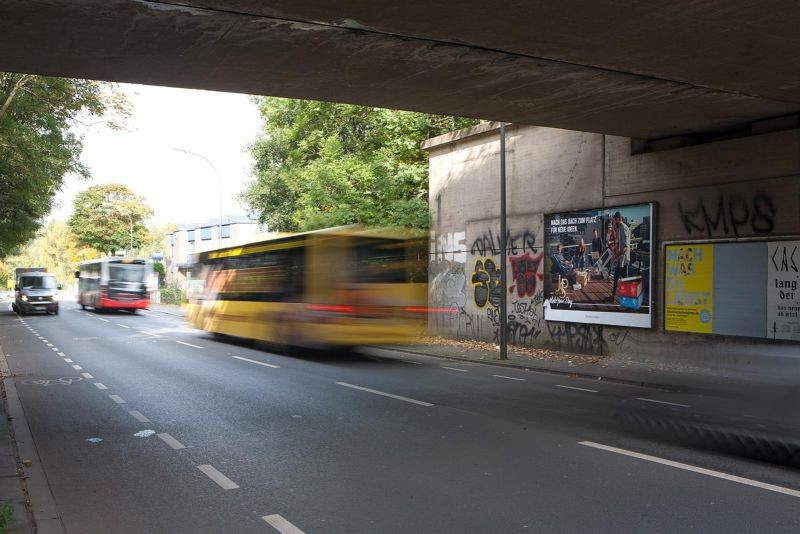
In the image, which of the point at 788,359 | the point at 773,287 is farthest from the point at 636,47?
the point at 773,287

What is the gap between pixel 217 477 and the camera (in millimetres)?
5820

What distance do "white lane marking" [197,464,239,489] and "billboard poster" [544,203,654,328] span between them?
10.7m

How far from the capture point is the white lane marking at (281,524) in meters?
4.51

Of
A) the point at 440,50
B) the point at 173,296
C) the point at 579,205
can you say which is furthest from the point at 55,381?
the point at 173,296

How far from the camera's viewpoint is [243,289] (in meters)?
17.6

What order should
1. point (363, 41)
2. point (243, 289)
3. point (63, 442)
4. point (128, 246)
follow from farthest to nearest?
1. point (128, 246)
2. point (243, 289)
3. point (363, 41)
4. point (63, 442)

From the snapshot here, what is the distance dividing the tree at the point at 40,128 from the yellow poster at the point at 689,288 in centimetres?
1930

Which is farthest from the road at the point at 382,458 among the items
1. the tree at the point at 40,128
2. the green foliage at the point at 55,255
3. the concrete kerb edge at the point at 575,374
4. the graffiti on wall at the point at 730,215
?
the green foliage at the point at 55,255

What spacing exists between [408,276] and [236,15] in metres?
8.52

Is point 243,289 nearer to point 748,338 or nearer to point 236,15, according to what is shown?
point 236,15

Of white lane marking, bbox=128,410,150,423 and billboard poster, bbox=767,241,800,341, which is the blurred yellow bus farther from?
billboard poster, bbox=767,241,800,341

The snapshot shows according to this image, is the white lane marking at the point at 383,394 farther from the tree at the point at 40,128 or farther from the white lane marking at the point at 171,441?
the tree at the point at 40,128

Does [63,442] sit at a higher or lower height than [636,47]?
lower

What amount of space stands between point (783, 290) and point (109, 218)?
72.8 metres
